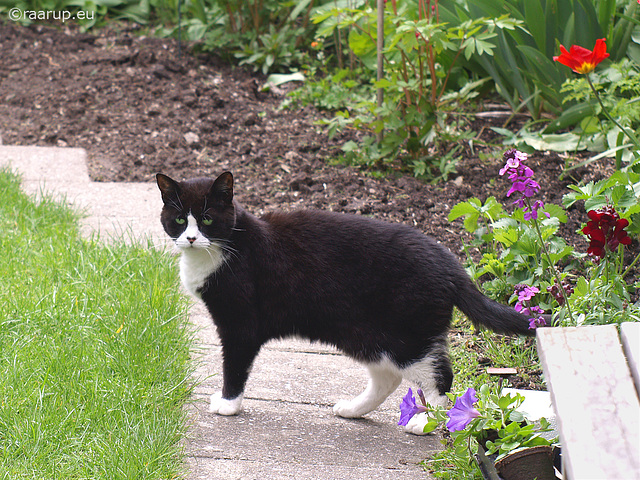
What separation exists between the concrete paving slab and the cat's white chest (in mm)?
409

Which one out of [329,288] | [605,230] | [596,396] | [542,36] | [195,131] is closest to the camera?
[596,396]

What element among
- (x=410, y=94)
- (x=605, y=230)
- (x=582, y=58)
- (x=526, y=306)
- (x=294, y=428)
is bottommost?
(x=294, y=428)

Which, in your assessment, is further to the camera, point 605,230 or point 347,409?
point 347,409

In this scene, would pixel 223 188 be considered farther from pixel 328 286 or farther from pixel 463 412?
pixel 463 412

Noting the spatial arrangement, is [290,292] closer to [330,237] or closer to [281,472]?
[330,237]

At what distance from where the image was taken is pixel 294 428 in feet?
8.27

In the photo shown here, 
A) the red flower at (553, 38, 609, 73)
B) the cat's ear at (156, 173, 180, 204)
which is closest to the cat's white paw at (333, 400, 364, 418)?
the cat's ear at (156, 173, 180, 204)

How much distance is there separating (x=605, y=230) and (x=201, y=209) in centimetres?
141

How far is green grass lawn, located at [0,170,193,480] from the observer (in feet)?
7.07

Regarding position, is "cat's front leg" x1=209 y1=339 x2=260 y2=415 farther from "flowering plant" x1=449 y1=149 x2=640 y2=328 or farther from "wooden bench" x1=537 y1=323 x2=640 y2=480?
"wooden bench" x1=537 y1=323 x2=640 y2=480

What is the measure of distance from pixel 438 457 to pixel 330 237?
33.9 inches

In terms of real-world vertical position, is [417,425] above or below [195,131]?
below

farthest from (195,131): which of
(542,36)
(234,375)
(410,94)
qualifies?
(234,375)

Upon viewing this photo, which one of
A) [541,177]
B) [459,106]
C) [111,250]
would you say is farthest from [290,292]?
[459,106]
